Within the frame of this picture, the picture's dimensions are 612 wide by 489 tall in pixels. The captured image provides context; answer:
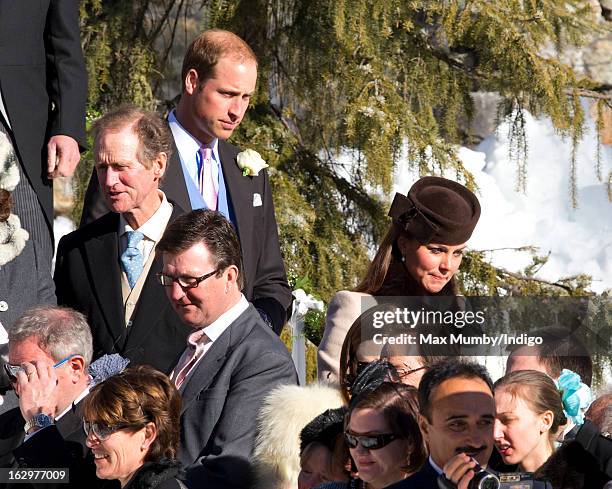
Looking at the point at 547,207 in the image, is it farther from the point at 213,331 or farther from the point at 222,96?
the point at 213,331

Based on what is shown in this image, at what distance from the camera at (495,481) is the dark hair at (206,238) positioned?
1.15 m

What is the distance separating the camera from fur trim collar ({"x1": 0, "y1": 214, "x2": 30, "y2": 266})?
4.14m

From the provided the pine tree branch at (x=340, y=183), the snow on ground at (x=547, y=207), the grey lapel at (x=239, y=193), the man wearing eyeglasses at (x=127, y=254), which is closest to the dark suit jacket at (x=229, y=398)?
the man wearing eyeglasses at (x=127, y=254)

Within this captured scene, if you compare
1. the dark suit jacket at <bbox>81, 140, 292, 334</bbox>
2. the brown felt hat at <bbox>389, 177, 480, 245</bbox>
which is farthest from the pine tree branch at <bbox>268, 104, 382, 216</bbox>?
the brown felt hat at <bbox>389, 177, 480, 245</bbox>

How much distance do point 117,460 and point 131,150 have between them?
4.19ft

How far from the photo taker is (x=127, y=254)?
13.4ft

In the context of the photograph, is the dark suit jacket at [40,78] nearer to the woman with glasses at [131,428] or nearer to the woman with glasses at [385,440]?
the woman with glasses at [131,428]

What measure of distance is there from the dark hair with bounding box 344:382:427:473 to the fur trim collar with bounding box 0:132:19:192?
174 cm

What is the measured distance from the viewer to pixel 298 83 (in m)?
6.50

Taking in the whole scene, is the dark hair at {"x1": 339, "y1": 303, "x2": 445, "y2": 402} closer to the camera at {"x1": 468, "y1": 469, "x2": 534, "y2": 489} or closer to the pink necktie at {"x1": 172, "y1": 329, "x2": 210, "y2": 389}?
the pink necktie at {"x1": 172, "y1": 329, "x2": 210, "y2": 389}

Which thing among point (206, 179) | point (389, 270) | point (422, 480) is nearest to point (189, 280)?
point (389, 270)

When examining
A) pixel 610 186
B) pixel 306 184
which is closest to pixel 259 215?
pixel 306 184

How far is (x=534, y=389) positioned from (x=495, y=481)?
65 centimetres

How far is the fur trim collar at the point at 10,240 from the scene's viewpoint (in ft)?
13.6
